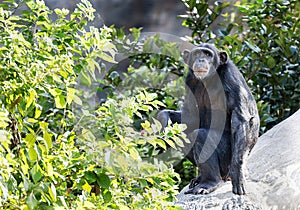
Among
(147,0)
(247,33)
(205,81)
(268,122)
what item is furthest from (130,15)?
(205,81)

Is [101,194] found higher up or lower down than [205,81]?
lower down

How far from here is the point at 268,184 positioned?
12.7 feet

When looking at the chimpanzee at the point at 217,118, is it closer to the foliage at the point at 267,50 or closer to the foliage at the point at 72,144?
the foliage at the point at 72,144

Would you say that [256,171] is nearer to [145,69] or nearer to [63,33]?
[63,33]

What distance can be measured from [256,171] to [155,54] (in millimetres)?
2171

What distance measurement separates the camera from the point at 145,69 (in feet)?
19.9

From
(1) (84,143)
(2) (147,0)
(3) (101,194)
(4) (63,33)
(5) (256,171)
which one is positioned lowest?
(5) (256,171)

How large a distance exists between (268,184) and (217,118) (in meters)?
0.50

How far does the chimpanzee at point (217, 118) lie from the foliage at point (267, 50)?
1.88 m

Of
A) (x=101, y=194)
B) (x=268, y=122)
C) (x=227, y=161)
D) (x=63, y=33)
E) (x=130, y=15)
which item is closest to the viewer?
(x=101, y=194)

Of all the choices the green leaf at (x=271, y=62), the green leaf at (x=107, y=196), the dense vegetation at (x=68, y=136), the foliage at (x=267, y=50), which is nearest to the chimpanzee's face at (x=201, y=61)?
the dense vegetation at (x=68, y=136)

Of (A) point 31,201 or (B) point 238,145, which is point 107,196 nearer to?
(A) point 31,201

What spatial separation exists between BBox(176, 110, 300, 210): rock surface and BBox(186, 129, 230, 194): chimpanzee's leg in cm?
8

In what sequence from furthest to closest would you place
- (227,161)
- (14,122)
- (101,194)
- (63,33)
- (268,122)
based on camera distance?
1. (268,122)
2. (227,161)
3. (63,33)
4. (14,122)
5. (101,194)
